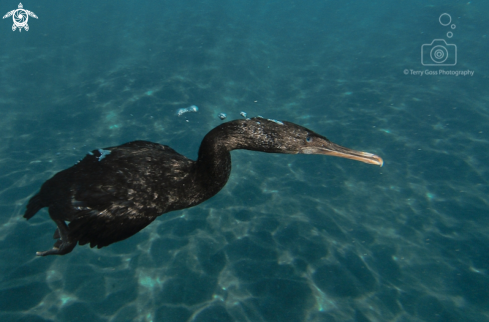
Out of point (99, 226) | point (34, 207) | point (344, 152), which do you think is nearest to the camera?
point (99, 226)

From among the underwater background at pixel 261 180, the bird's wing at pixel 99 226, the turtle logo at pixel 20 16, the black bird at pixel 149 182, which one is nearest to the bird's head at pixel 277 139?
the black bird at pixel 149 182

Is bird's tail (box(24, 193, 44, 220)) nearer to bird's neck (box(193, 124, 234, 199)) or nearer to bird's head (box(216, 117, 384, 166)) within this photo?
bird's neck (box(193, 124, 234, 199))

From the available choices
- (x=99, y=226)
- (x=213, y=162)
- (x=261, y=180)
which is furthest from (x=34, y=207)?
(x=261, y=180)

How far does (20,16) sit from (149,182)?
40.3m

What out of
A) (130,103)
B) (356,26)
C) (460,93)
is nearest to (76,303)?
(130,103)

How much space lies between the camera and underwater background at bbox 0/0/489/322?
27.1 feet

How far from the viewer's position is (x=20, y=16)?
32.1 meters

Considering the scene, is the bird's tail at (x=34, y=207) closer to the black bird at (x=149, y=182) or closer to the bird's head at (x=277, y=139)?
the black bird at (x=149, y=182)

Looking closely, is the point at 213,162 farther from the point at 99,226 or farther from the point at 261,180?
the point at 261,180

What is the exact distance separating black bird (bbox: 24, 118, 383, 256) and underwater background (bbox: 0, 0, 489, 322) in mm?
4469

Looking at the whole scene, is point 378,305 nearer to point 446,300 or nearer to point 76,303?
point 446,300

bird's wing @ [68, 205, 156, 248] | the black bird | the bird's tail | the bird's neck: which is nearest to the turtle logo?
the bird's tail

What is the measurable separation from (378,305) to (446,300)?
2333mm

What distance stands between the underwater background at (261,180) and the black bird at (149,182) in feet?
14.7
